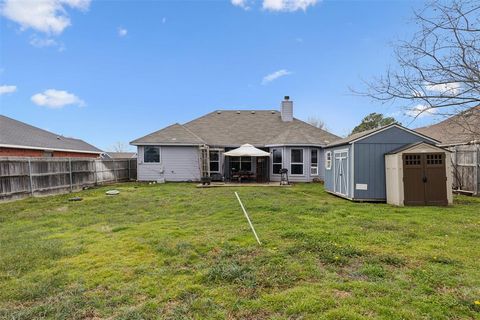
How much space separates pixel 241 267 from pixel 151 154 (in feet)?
50.4

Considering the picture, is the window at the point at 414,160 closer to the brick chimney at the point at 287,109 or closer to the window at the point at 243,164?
the window at the point at 243,164

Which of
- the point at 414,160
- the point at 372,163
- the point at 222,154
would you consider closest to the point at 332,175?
the point at 372,163

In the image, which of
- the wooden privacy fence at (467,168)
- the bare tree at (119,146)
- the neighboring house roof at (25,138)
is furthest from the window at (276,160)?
the bare tree at (119,146)

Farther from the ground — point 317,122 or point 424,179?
point 317,122

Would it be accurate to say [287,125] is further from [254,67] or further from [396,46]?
[396,46]

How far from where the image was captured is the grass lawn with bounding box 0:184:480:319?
2.93m

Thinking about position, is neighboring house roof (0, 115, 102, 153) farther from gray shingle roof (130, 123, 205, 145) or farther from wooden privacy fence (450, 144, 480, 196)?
wooden privacy fence (450, 144, 480, 196)

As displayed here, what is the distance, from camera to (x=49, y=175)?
12.5 meters

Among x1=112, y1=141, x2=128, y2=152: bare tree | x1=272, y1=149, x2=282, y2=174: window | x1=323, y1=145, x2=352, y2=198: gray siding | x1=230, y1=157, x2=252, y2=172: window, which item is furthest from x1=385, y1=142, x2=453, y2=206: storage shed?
x1=112, y1=141, x2=128, y2=152: bare tree

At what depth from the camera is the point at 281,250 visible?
4621 millimetres

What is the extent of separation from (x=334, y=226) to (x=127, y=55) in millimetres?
14462

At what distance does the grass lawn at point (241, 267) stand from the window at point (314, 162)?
1041cm

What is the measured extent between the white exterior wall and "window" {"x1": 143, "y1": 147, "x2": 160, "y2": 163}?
20cm

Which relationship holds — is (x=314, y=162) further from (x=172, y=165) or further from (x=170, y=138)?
(x=170, y=138)
